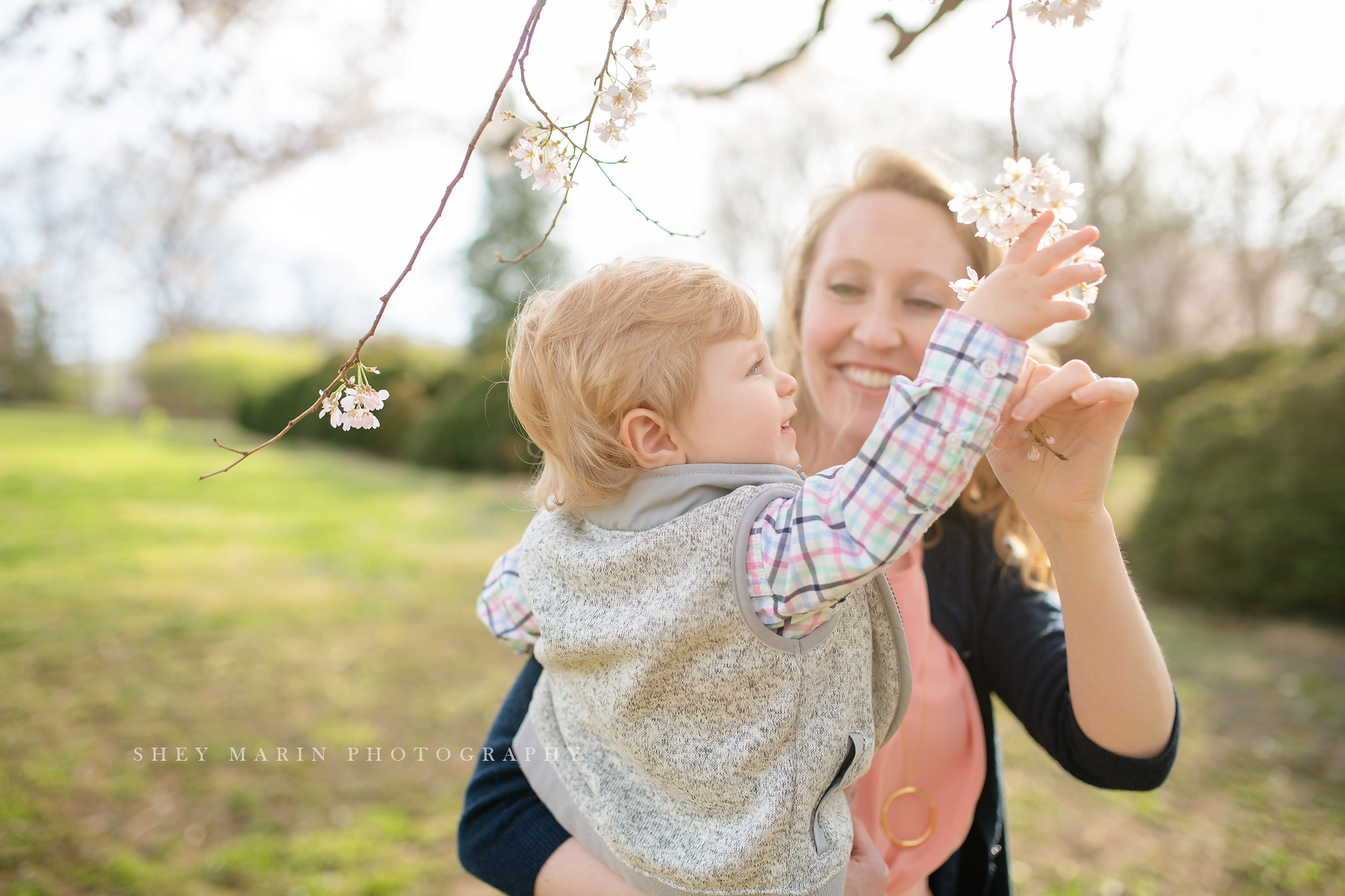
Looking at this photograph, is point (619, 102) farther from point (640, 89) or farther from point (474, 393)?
point (474, 393)

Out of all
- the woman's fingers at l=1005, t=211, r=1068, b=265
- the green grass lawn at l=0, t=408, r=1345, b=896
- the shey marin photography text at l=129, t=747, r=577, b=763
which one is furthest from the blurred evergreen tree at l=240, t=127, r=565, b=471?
the woman's fingers at l=1005, t=211, r=1068, b=265

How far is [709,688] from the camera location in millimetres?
1112

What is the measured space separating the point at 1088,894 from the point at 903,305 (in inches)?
108

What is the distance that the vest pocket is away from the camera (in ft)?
3.76

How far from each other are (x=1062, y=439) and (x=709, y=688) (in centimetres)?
63

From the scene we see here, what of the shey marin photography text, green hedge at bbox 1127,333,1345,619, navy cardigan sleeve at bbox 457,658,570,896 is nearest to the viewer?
navy cardigan sleeve at bbox 457,658,570,896

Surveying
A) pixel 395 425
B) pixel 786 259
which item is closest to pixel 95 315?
pixel 395 425

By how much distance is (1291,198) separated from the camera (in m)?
Answer: 13.9

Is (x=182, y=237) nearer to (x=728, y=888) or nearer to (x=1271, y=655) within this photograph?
(x=728, y=888)

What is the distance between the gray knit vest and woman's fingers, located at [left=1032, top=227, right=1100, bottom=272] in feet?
1.47

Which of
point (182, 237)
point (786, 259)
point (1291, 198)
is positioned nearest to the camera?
point (786, 259)

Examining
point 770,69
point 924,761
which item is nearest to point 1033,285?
point 924,761

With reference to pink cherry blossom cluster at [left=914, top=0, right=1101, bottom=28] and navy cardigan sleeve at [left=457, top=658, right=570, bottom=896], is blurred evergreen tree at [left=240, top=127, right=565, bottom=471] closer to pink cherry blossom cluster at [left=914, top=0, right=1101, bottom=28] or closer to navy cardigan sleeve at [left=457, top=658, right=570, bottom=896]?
navy cardigan sleeve at [left=457, top=658, right=570, bottom=896]

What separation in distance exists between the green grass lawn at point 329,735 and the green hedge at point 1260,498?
0.29 m
